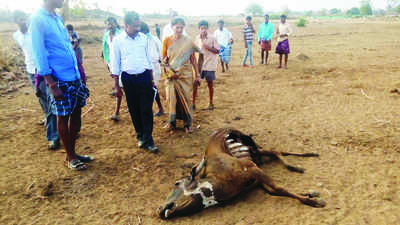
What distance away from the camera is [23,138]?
508 cm

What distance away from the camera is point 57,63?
11.3ft

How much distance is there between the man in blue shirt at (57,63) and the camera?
3.27 meters

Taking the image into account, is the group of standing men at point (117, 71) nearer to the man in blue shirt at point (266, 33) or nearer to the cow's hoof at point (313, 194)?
the cow's hoof at point (313, 194)

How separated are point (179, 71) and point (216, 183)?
2448 millimetres

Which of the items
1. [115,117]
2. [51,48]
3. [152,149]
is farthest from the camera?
[115,117]

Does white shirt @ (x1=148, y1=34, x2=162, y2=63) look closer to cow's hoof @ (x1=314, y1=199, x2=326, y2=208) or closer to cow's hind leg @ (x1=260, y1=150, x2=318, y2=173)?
cow's hind leg @ (x1=260, y1=150, x2=318, y2=173)

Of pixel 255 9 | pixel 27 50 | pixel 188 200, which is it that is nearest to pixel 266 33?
pixel 27 50

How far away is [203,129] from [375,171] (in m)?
2.73

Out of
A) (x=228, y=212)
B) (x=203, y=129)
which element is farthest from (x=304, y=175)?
(x=203, y=129)

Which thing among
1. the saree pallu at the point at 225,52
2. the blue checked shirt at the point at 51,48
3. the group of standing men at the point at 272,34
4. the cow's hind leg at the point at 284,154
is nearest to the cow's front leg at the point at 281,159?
the cow's hind leg at the point at 284,154

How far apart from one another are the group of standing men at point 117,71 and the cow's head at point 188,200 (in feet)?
4.91

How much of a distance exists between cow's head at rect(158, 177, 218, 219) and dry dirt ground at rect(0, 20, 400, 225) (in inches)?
3.5

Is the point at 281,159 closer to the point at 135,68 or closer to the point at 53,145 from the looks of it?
the point at 135,68

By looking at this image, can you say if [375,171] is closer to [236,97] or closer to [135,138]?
[135,138]
